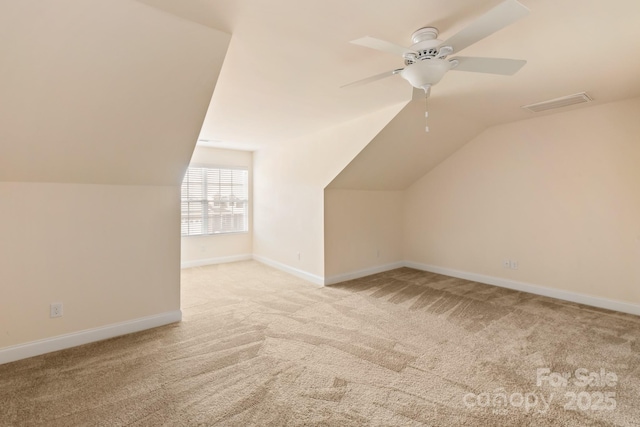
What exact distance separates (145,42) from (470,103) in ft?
10.9

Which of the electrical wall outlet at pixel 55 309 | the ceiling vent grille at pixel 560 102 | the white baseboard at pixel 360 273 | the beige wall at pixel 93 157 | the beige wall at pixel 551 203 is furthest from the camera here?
the white baseboard at pixel 360 273

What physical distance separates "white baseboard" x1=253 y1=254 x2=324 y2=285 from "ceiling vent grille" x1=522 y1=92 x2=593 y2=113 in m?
3.63

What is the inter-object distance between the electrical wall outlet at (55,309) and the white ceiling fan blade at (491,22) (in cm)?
372

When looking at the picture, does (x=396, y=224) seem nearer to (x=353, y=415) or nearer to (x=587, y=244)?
(x=587, y=244)

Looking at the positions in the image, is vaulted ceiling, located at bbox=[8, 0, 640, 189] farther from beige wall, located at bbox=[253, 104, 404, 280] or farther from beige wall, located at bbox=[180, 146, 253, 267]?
beige wall, located at bbox=[180, 146, 253, 267]

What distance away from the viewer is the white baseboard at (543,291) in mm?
3395

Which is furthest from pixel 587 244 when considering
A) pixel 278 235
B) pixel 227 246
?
pixel 227 246

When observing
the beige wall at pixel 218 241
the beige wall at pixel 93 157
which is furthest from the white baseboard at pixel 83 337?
the beige wall at pixel 218 241

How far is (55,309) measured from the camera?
8.36ft

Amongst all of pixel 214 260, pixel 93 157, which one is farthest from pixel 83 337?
pixel 214 260

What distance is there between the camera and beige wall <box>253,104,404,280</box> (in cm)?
402

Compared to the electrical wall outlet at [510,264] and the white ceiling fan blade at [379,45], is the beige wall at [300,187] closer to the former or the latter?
the white ceiling fan blade at [379,45]

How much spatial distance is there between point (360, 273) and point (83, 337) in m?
3.68


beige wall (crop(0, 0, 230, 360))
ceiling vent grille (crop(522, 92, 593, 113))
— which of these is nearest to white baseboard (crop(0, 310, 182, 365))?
beige wall (crop(0, 0, 230, 360))
